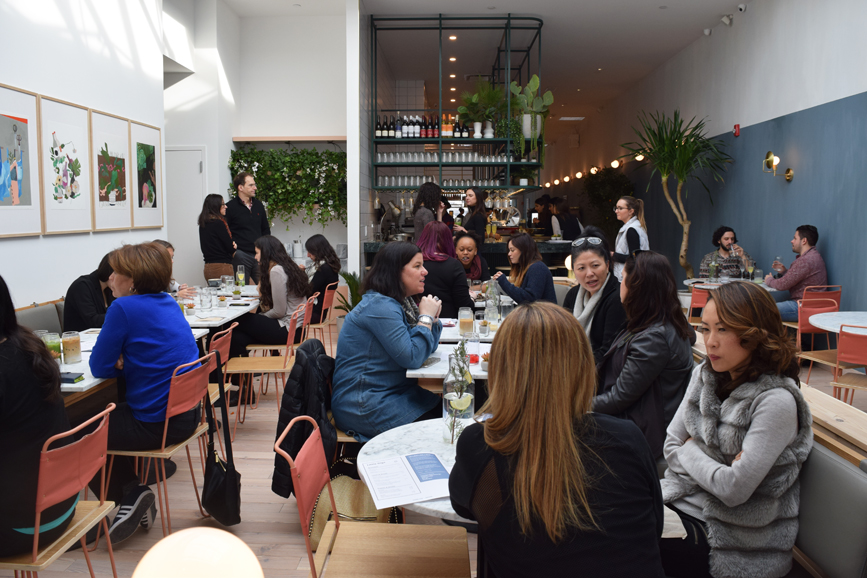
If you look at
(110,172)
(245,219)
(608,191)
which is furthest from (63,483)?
(608,191)

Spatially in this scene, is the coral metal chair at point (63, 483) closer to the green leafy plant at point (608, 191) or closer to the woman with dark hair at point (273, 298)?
the woman with dark hair at point (273, 298)

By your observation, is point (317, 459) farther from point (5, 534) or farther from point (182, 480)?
point (182, 480)

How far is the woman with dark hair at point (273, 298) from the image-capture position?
201 inches

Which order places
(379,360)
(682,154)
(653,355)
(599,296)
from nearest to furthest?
1. (653,355)
2. (379,360)
3. (599,296)
4. (682,154)

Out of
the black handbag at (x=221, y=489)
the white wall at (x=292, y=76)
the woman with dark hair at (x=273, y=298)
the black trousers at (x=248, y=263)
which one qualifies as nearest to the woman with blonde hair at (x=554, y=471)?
the black handbag at (x=221, y=489)

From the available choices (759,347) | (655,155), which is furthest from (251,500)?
(655,155)

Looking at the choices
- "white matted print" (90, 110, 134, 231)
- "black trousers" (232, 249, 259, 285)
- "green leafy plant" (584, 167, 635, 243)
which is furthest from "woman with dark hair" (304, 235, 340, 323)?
"green leafy plant" (584, 167, 635, 243)

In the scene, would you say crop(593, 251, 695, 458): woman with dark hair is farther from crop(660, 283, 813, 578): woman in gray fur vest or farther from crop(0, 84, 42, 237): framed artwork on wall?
crop(0, 84, 42, 237): framed artwork on wall

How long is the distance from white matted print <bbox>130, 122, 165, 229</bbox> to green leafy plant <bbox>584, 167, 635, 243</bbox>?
30.0ft

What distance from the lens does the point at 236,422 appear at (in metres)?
4.57

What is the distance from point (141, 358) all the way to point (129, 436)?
0.37m

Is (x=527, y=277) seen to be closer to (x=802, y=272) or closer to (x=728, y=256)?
(x=802, y=272)

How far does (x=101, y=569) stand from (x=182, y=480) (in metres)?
0.97

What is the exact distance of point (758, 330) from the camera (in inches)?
71.1
